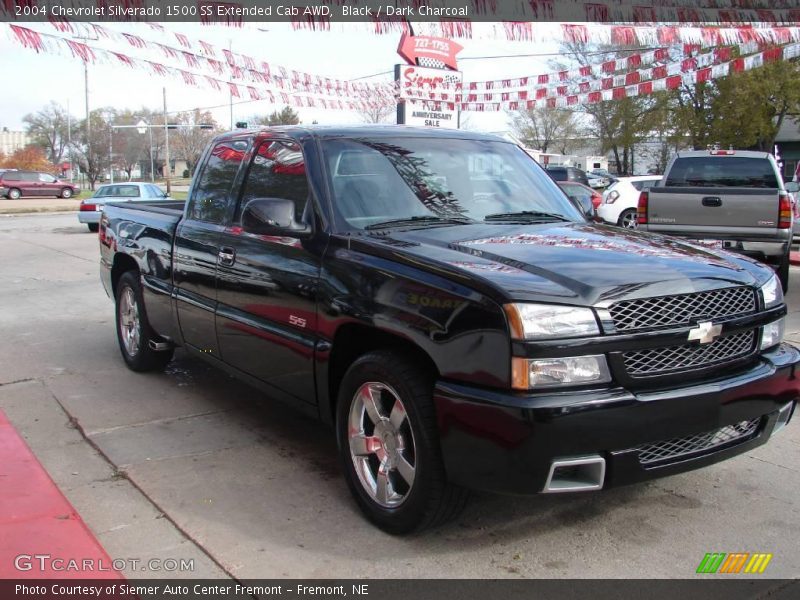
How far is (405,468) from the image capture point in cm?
349

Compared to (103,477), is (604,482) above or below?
above

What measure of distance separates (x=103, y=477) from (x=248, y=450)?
2.73 ft

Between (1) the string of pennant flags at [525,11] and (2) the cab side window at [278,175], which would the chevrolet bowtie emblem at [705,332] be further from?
(1) the string of pennant flags at [525,11]

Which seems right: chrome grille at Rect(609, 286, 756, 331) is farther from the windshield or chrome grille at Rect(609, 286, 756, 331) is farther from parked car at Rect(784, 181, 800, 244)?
parked car at Rect(784, 181, 800, 244)

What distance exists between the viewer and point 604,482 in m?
3.09

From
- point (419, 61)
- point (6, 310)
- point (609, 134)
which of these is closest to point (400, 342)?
point (6, 310)

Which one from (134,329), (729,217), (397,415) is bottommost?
(134,329)

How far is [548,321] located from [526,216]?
5.19 ft

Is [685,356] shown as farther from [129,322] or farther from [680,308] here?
[129,322]

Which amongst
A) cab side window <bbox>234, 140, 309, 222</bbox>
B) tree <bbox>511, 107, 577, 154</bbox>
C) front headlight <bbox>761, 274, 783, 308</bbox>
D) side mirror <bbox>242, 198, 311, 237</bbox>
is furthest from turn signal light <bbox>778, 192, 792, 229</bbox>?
tree <bbox>511, 107, 577, 154</bbox>

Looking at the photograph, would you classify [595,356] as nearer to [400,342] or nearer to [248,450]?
[400,342]

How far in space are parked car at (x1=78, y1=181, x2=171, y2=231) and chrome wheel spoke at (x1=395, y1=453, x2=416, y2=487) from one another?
19771 mm

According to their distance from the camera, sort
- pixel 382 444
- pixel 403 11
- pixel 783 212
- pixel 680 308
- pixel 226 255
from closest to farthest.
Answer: pixel 680 308 → pixel 382 444 → pixel 226 255 → pixel 403 11 → pixel 783 212

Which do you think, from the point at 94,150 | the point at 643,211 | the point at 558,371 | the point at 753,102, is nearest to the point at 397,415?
the point at 558,371
